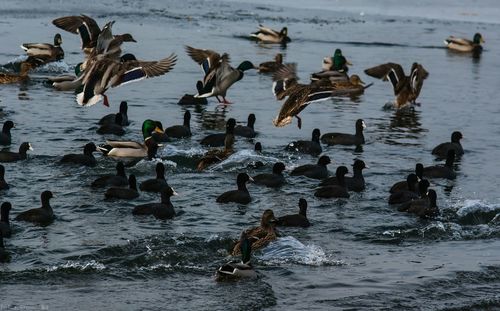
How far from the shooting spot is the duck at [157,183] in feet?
52.0

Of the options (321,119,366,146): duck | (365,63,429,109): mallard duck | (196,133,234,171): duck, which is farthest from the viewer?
(365,63,429,109): mallard duck

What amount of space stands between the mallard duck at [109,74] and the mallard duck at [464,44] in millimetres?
16913

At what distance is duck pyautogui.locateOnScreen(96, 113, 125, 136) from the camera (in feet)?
64.8

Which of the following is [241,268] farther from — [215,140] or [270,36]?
[270,36]

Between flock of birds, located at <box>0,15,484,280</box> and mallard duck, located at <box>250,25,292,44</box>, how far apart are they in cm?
890

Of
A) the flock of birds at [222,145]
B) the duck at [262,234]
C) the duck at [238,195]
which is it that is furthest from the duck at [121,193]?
the duck at [262,234]

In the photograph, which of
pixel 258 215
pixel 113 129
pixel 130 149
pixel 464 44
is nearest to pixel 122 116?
pixel 113 129

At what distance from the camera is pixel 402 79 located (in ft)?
78.2

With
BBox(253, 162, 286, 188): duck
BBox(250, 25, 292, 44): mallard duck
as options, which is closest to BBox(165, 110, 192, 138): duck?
BBox(253, 162, 286, 188): duck

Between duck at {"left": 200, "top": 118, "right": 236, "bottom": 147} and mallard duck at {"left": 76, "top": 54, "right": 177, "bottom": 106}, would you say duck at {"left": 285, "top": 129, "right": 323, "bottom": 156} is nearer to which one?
duck at {"left": 200, "top": 118, "right": 236, "bottom": 147}

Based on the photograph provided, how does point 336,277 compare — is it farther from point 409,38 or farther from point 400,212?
point 409,38

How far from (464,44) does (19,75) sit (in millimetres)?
14216

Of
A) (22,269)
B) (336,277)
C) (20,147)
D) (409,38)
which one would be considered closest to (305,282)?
(336,277)

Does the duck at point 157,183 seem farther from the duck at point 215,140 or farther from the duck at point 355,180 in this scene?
the duck at point 215,140
